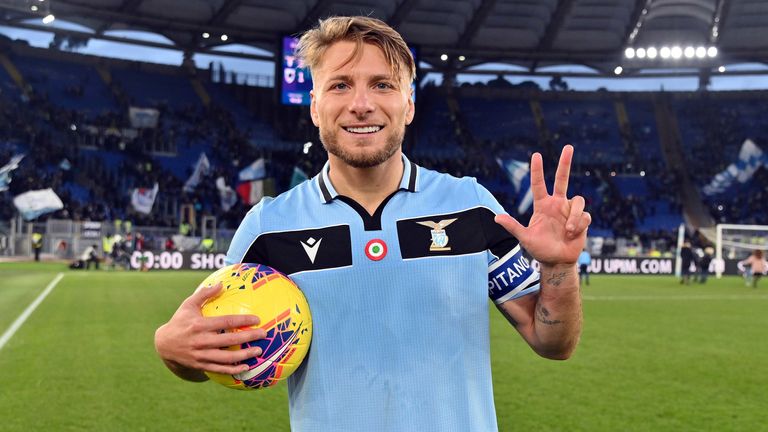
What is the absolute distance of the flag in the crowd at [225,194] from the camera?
3938cm

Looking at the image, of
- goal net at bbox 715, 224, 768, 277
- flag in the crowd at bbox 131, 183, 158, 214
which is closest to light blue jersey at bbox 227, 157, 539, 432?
goal net at bbox 715, 224, 768, 277

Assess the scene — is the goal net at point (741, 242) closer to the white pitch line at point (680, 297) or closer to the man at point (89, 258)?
the white pitch line at point (680, 297)

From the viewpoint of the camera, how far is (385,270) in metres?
2.36

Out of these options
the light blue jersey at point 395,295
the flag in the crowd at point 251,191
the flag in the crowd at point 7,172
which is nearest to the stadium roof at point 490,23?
the flag in the crowd at point 7,172

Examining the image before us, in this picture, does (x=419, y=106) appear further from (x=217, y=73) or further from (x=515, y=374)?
(x=515, y=374)

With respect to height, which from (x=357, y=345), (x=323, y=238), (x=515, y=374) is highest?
(x=323, y=238)

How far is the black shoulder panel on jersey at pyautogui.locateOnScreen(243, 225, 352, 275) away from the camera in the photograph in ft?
7.86

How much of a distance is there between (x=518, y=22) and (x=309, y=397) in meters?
41.8

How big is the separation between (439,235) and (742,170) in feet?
160

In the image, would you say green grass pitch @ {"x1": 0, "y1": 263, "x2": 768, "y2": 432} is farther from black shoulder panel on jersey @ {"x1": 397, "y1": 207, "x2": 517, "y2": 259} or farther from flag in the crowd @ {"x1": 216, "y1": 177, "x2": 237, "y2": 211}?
flag in the crowd @ {"x1": 216, "y1": 177, "x2": 237, "y2": 211}

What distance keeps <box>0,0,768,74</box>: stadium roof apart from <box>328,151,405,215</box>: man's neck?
3452 cm

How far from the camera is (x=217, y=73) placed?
160ft

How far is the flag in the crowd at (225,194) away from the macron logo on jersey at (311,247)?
1486 inches

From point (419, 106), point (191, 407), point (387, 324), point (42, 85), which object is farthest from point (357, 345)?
point (419, 106)
